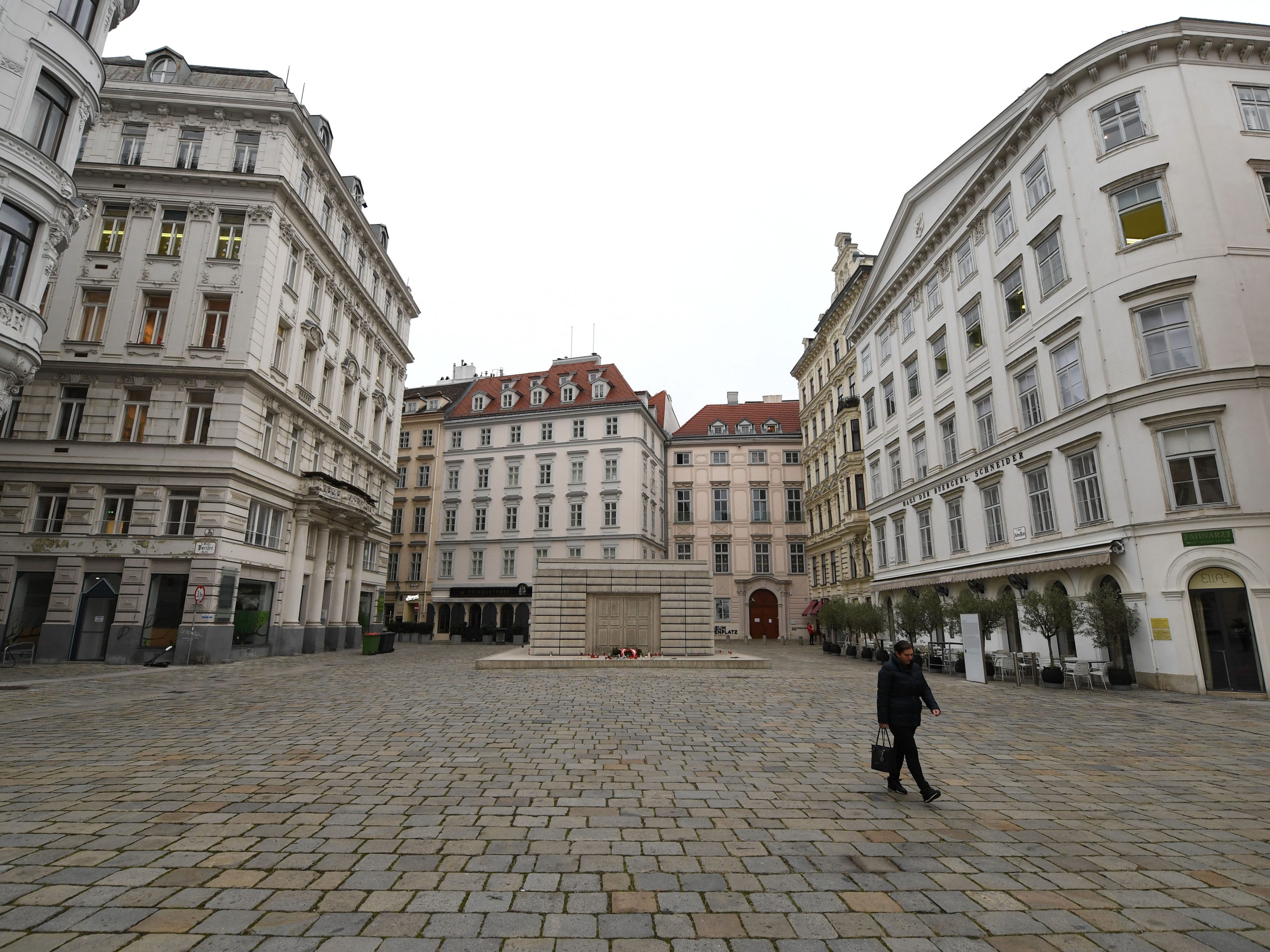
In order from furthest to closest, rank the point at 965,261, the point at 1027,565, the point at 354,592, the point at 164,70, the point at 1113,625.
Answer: the point at 354,592 → the point at 164,70 → the point at 965,261 → the point at 1027,565 → the point at 1113,625

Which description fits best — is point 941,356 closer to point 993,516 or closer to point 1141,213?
point 993,516

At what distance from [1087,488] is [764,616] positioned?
35.2 m

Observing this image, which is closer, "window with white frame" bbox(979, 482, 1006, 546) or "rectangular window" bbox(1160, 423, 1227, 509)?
"rectangular window" bbox(1160, 423, 1227, 509)

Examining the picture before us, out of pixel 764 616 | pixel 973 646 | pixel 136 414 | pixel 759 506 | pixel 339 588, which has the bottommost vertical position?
pixel 973 646

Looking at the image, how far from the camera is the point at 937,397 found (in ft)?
98.5

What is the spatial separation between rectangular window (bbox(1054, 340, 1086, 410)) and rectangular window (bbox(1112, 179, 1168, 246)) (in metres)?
3.33

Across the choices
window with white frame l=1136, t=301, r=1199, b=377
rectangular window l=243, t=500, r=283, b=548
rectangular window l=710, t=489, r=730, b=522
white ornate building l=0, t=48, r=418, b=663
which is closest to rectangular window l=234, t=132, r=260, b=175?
white ornate building l=0, t=48, r=418, b=663

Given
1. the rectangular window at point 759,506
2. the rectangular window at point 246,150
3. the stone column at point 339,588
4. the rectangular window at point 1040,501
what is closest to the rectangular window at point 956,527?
the rectangular window at point 1040,501

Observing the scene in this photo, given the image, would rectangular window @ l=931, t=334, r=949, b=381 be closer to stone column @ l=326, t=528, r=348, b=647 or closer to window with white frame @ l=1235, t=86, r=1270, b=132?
window with white frame @ l=1235, t=86, r=1270, b=132

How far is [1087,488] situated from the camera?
67.1ft

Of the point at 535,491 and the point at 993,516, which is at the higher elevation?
the point at 535,491

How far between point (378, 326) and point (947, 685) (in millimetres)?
35918

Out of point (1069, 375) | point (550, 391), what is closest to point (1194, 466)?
point (1069, 375)

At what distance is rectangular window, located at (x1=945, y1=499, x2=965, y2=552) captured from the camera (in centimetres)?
2802
